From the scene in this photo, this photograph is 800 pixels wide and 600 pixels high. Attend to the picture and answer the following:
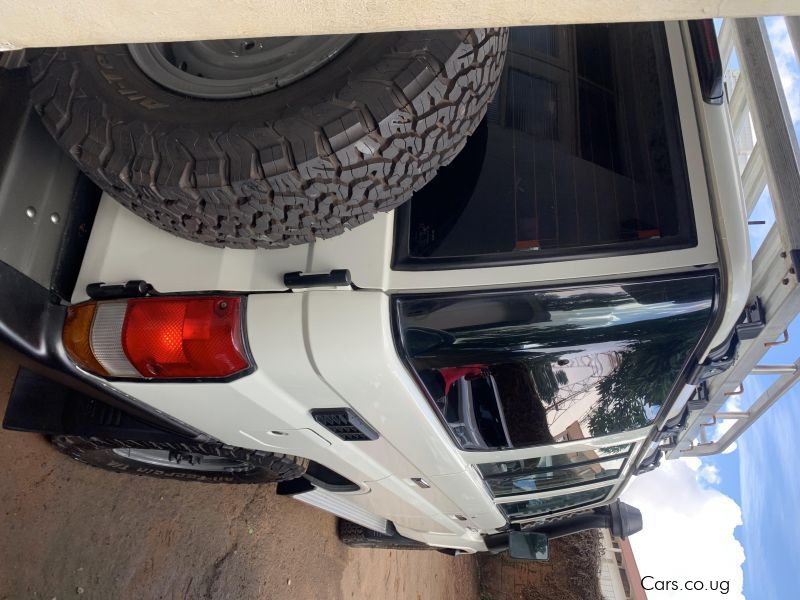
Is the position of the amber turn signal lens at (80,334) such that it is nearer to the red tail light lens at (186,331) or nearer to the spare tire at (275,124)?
the red tail light lens at (186,331)

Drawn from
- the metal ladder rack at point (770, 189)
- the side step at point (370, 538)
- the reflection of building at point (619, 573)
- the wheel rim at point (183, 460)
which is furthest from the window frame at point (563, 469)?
the reflection of building at point (619, 573)

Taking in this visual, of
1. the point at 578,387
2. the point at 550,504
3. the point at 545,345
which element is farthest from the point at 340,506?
the point at 545,345

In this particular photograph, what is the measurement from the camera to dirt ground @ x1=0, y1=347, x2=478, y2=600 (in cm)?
255

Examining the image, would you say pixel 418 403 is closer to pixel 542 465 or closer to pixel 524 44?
pixel 542 465

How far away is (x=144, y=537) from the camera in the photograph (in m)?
3.06

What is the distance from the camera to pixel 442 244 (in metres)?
1.75

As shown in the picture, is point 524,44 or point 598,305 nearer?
point 598,305

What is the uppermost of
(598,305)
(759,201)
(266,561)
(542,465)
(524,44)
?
(524,44)

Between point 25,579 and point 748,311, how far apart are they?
286 centimetres

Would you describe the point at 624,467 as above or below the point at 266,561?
above

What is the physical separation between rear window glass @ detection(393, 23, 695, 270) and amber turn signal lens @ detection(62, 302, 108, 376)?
2.74 feet

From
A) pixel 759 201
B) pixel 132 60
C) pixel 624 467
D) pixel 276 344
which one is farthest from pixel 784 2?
pixel 624 467

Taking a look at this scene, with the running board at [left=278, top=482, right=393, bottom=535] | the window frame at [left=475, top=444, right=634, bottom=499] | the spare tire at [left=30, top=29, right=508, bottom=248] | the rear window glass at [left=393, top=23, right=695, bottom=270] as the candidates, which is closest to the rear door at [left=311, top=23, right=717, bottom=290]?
the rear window glass at [left=393, top=23, right=695, bottom=270]

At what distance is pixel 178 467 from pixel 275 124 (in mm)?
1929
